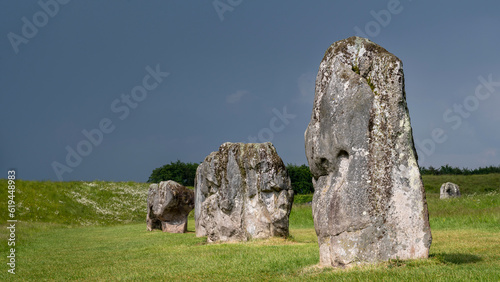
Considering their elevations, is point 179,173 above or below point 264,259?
above

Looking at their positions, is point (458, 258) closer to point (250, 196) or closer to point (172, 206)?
point (250, 196)

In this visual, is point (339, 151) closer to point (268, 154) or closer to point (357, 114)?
point (357, 114)

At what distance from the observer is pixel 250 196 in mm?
18000

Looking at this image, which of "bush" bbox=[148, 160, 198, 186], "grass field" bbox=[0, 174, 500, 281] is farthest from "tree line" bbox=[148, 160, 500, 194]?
"grass field" bbox=[0, 174, 500, 281]

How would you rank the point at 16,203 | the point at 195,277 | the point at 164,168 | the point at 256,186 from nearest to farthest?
the point at 195,277 < the point at 256,186 < the point at 16,203 < the point at 164,168

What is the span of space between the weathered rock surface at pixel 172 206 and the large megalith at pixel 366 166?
18.5 m

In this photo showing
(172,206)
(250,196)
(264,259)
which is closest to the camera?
(264,259)

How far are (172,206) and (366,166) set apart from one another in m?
19.7

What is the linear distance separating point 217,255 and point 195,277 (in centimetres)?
362

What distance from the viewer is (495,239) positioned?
1476cm

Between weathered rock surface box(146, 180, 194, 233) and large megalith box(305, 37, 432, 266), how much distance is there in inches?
729

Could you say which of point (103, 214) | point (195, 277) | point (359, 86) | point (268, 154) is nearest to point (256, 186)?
point (268, 154)

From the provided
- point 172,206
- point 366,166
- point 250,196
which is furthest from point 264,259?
point 172,206

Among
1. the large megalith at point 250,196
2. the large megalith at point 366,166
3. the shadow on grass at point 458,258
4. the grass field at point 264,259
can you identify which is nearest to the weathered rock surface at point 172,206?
the grass field at point 264,259
